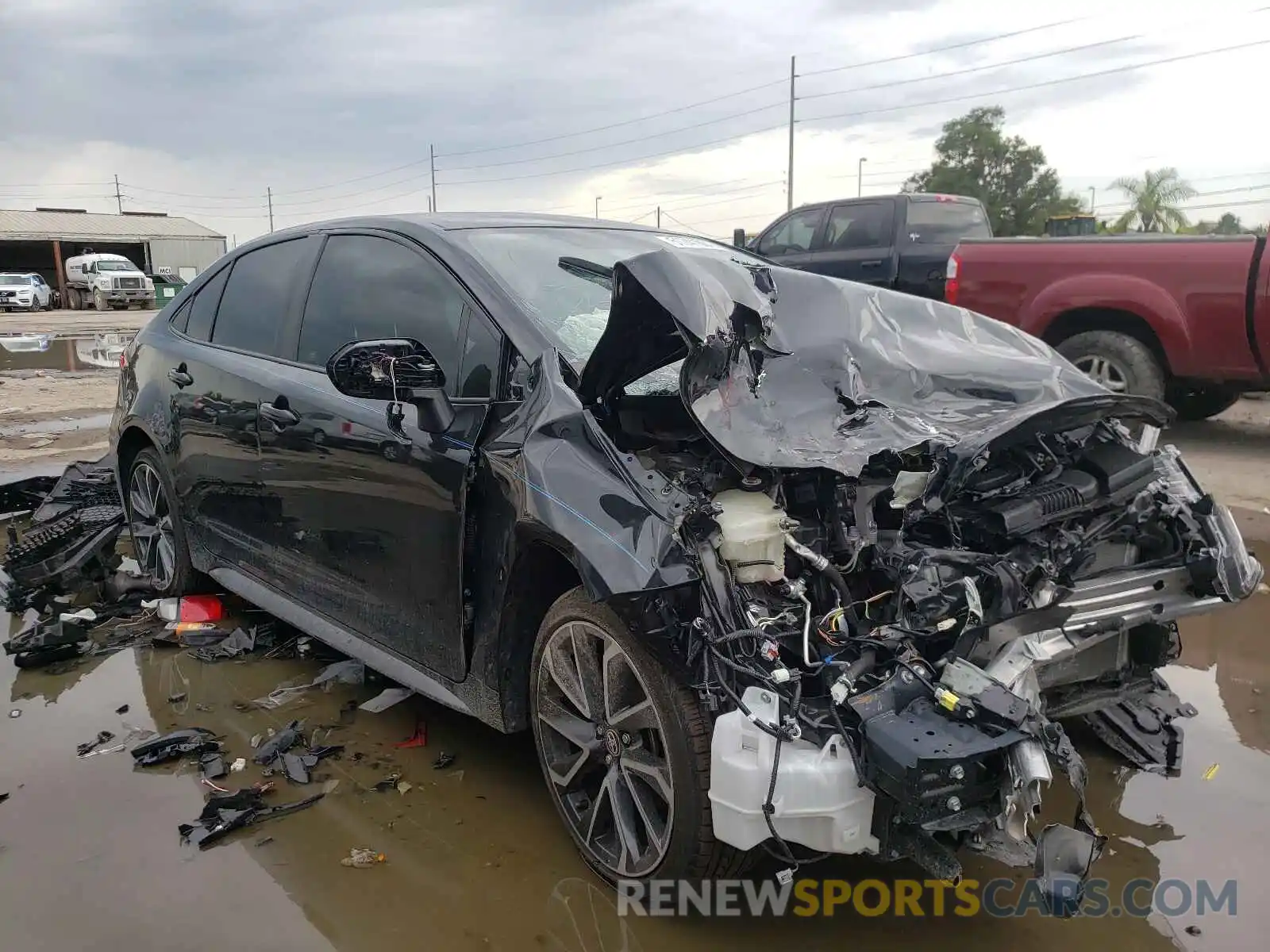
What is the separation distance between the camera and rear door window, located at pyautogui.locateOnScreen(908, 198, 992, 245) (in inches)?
435

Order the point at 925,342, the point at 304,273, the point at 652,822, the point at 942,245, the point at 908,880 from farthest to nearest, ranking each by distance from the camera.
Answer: the point at 942,245
the point at 304,273
the point at 925,342
the point at 908,880
the point at 652,822

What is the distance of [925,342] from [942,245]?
8.30 meters

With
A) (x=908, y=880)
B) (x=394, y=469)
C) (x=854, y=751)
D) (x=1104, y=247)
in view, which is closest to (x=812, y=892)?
(x=908, y=880)

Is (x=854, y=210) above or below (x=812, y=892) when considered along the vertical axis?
above

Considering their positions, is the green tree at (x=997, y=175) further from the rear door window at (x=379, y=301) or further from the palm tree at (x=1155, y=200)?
the rear door window at (x=379, y=301)

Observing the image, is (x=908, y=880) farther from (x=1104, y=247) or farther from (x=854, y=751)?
(x=1104, y=247)

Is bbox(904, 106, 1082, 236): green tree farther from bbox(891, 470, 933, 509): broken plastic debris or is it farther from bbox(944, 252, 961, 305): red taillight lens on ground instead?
bbox(891, 470, 933, 509): broken plastic debris

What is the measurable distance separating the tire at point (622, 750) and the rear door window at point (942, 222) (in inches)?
371

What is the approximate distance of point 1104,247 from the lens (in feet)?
24.8

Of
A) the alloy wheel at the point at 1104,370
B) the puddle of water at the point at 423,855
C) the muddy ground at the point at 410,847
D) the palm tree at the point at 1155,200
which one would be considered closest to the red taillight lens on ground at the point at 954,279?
the alloy wheel at the point at 1104,370

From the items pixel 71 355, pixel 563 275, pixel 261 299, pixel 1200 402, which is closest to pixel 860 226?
pixel 1200 402

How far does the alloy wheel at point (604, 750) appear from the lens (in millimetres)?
2547

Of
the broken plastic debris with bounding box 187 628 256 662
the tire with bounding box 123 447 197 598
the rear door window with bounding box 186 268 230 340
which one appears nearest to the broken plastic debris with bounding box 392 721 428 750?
the broken plastic debris with bounding box 187 628 256 662

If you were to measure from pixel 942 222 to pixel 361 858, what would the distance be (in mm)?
10295
